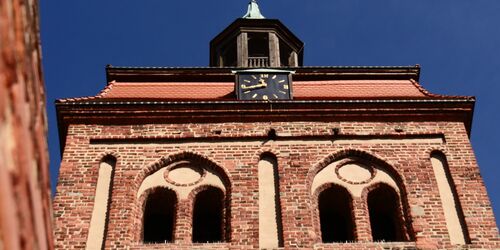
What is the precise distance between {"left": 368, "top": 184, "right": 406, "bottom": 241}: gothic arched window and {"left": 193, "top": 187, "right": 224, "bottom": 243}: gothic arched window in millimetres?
2152

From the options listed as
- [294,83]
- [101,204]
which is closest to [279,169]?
[101,204]

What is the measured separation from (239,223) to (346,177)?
185 centimetres

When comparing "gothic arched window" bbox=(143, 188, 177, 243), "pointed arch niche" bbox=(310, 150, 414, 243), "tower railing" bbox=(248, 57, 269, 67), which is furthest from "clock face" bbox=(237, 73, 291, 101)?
"gothic arched window" bbox=(143, 188, 177, 243)

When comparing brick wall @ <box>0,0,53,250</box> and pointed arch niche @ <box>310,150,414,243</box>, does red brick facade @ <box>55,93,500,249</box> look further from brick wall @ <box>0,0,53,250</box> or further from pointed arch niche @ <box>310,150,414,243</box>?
brick wall @ <box>0,0,53,250</box>

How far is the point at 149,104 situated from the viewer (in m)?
12.1

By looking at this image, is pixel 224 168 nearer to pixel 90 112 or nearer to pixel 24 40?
pixel 90 112

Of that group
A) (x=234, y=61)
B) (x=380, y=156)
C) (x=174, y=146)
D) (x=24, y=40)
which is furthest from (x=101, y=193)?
(x=24, y=40)

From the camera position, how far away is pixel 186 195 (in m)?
10.9

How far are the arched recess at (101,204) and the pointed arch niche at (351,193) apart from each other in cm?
282

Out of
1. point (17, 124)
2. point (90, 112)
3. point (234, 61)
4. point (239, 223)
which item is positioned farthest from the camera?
point (234, 61)

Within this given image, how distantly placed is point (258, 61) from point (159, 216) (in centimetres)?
529

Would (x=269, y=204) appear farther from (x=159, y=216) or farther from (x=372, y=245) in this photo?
(x=159, y=216)

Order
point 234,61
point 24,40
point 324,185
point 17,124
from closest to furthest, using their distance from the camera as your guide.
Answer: point 17,124
point 24,40
point 324,185
point 234,61

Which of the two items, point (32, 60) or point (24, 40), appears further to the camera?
point (32, 60)
